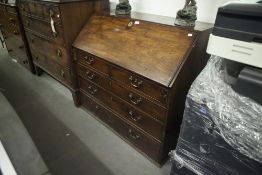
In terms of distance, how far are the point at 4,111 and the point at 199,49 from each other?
1.28 meters

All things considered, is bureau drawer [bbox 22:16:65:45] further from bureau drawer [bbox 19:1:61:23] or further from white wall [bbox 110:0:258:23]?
white wall [bbox 110:0:258:23]

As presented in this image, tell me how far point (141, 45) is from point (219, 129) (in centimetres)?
80

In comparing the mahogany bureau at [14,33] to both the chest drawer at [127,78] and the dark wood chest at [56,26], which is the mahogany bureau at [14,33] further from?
the chest drawer at [127,78]

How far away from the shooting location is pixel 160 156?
1481 mm

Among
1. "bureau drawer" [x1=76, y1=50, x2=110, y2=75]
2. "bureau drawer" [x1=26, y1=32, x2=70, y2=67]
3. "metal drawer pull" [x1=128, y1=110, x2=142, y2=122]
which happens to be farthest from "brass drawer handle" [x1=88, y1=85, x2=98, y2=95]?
"metal drawer pull" [x1=128, y1=110, x2=142, y2=122]

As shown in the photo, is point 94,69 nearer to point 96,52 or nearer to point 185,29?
point 96,52

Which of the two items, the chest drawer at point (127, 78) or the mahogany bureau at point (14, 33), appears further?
the mahogany bureau at point (14, 33)

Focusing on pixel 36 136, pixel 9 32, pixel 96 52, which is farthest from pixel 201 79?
pixel 9 32

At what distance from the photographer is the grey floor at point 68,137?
5.06 ft

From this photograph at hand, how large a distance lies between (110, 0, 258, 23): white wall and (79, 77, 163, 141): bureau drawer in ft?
2.96

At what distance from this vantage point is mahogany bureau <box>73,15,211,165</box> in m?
1.23

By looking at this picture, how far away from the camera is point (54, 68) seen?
2285 millimetres

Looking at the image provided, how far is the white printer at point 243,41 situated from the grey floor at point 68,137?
3.40 ft

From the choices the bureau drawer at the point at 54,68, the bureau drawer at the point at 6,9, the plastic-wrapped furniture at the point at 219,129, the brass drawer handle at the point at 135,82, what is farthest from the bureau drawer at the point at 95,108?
the bureau drawer at the point at 6,9
